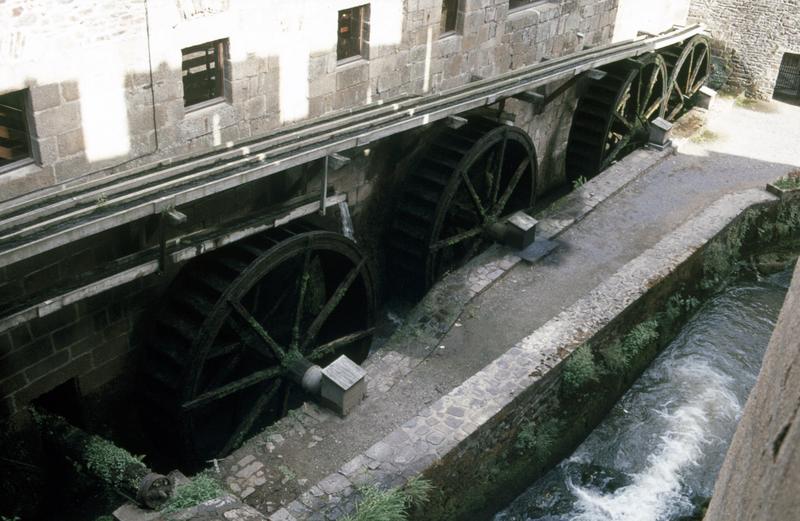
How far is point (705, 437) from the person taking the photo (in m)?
10.8

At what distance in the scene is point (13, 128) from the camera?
7.34 meters

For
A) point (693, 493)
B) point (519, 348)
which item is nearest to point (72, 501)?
point (519, 348)

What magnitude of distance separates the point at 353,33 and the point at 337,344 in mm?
3553

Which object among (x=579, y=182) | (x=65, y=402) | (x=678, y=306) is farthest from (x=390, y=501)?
(x=579, y=182)

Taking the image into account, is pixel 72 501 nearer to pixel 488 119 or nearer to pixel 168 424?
pixel 168 424

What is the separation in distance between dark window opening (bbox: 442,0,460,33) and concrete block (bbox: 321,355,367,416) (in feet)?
15.9

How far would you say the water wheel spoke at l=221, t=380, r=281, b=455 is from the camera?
941 cm

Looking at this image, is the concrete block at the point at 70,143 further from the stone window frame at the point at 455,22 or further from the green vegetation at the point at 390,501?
the stone window frame at the point at 455,22

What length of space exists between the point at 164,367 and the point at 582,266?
5622 mm

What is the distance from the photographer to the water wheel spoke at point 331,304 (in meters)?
10.1

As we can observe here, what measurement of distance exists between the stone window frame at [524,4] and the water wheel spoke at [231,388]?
20.6 feet

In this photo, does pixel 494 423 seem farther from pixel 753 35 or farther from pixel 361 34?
pixel 753 35

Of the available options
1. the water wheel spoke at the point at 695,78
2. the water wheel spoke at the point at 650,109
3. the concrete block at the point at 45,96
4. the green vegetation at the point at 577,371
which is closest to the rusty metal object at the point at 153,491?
the concrete block at the point at 45,96

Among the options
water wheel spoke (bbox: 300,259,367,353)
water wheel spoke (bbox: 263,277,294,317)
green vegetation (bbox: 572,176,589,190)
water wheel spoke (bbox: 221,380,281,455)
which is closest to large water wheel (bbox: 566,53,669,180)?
green vegetation (bbox: 572,176,589,190)
